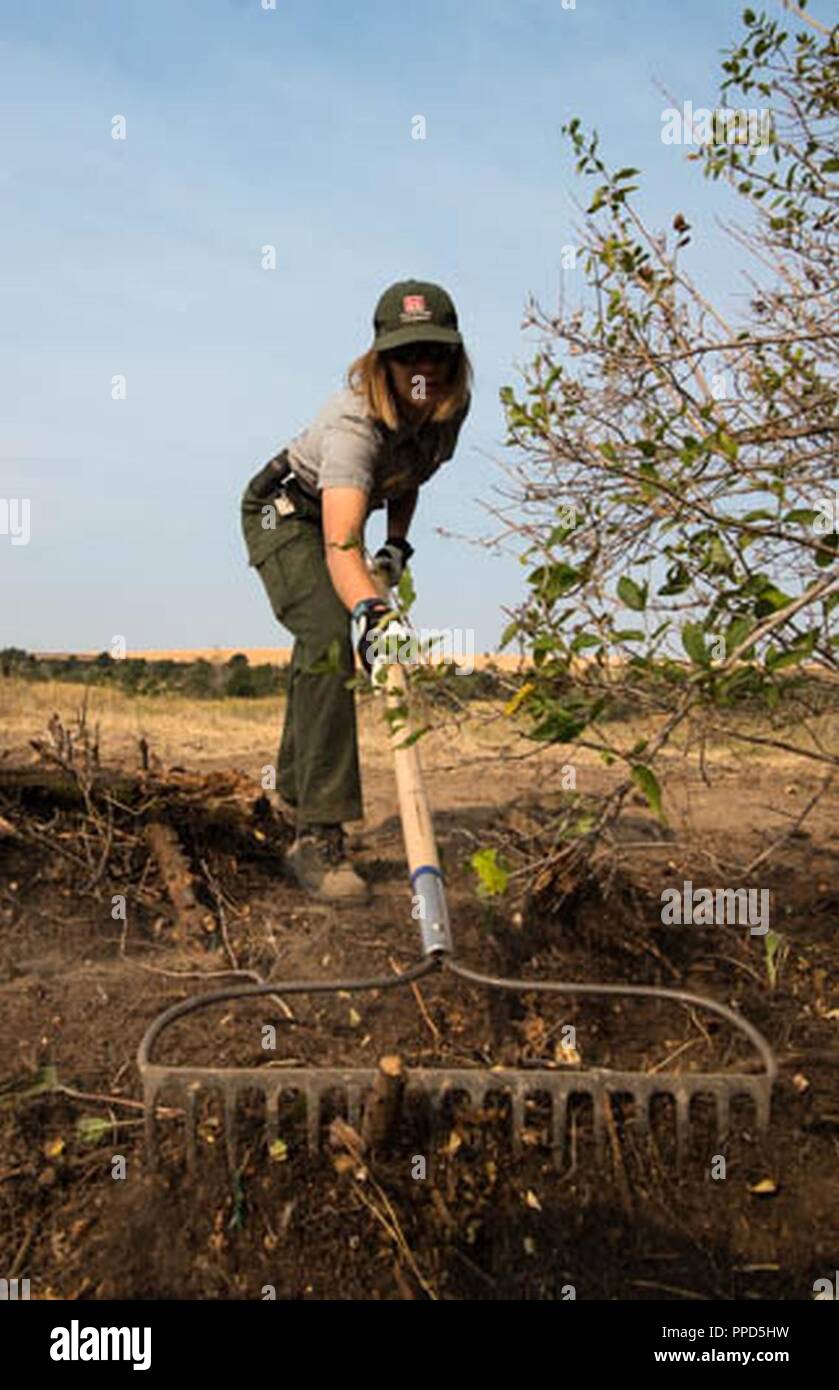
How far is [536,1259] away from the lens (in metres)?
2.59

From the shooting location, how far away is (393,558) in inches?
172

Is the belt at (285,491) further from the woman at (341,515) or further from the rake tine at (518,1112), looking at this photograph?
the rake tine at (518,1112)

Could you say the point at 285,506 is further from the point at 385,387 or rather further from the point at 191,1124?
the point at 191,1124

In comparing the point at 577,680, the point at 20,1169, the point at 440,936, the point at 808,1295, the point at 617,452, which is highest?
the point at 617,452

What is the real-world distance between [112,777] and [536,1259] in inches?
94.9

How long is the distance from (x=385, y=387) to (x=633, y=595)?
147 centimetres

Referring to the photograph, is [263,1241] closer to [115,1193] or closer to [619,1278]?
[115,1193]

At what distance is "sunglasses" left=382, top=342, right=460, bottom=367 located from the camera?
3.81m

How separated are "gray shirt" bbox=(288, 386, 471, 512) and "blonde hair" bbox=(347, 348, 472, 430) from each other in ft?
0.11

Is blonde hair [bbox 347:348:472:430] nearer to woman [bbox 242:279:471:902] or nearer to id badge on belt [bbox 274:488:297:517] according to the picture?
woman [bbox 242:279:471:902]

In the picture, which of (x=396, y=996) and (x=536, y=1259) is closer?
(x=536, y=1259)

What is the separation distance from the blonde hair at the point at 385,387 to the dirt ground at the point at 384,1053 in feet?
3.21

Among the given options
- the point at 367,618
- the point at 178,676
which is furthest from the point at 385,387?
the point at 178,676

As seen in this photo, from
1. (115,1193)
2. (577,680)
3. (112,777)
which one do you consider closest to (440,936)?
(577,680)
